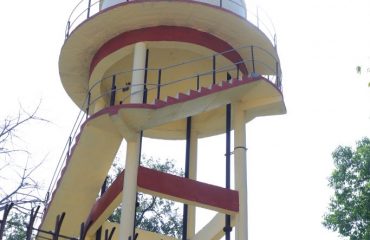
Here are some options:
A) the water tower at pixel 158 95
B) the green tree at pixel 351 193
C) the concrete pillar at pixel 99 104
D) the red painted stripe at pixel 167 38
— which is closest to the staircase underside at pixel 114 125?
the water tower at pixel 158 95

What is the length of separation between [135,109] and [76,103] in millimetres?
6398

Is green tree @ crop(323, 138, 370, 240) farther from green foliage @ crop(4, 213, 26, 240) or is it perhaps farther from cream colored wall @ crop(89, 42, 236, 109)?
green foliage @ crop(4, 213, 26, 240)

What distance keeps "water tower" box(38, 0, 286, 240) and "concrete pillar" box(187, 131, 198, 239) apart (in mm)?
31

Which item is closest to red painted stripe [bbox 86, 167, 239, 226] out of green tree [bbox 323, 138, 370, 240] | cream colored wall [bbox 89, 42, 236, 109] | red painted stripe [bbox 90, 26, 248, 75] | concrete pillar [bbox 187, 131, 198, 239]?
concrete pillar [bbox 187, 131, 198, 239]

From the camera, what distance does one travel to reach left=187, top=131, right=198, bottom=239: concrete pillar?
1703 centimetres

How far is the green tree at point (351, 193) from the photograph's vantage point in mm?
22953

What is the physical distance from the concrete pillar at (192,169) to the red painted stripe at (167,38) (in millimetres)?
3287

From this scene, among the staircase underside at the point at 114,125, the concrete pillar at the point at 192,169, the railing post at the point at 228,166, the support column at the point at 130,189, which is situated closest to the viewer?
the support column at the point at 130,189

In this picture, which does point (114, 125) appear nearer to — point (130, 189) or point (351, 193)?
point (130, 189)

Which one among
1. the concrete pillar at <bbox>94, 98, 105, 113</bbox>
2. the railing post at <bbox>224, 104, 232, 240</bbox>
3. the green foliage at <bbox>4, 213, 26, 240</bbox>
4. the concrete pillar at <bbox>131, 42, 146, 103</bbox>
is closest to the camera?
the green foliage at <bbox>4, 213, 26, 240</bbox>

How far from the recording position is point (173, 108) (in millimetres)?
14367

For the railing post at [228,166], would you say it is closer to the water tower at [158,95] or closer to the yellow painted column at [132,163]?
the water tower at [158,95]

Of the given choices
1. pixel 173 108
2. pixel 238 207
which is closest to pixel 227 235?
pixel 238 207

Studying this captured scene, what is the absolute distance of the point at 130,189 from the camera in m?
13.9
